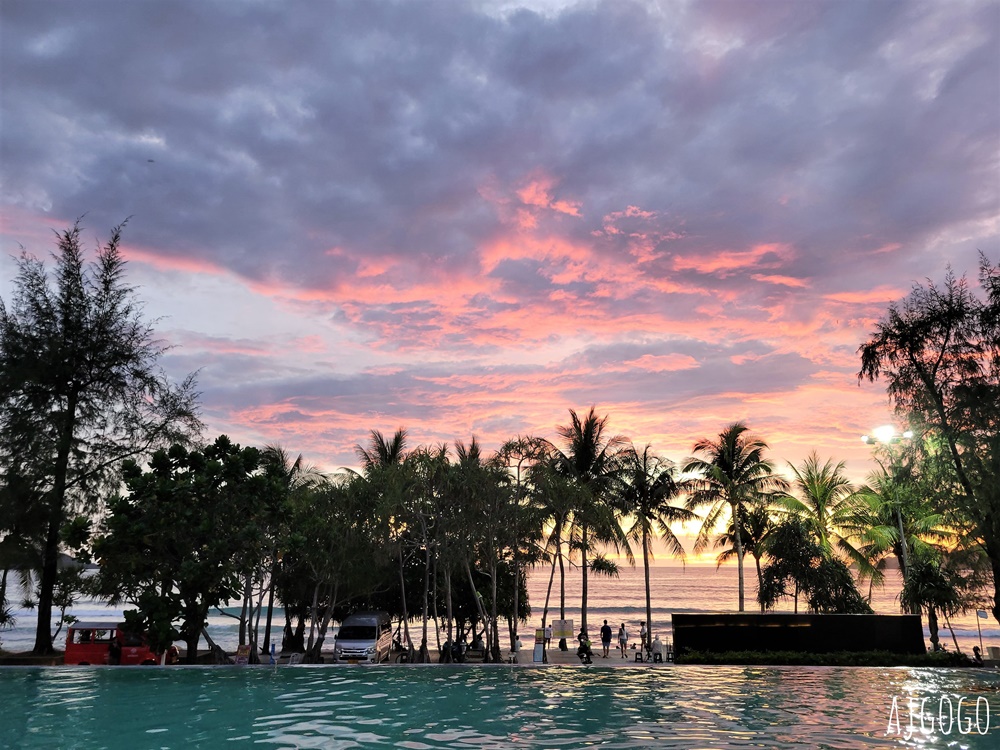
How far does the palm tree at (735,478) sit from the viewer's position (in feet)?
149

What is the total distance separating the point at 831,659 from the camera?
30.0m

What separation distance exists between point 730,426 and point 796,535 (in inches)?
382

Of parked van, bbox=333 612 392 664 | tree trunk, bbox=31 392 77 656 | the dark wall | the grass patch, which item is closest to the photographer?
the grass patch

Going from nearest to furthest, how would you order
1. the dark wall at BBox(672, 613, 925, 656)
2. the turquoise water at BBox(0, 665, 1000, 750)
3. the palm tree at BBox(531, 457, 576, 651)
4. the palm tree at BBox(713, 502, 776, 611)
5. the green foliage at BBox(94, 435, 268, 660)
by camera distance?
the turquoise water at BBox(0, 665, 1000, 750) < the green foliage at BBox(94, 435, 268, 660) < the dark wall at BBox(672, 613, 925, 656) < the palm tree at BBox(531, 457, 576, 651) < the palm tree at BBox(713, 502, 776, 611)

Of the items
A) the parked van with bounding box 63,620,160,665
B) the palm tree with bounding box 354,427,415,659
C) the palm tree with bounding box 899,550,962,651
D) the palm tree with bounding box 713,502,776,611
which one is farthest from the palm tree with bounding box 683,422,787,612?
the parked van with bounding box 63,620,160,665

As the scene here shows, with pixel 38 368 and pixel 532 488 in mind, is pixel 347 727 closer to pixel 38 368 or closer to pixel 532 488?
pixel 532 488

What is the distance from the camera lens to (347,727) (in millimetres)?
17375

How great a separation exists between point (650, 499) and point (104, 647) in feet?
97.8

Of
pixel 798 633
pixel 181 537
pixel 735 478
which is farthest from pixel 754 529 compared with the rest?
pixel 181 537

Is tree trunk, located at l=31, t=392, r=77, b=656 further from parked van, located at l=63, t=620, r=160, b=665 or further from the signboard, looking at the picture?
the signboard

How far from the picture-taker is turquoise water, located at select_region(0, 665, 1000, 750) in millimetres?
16078

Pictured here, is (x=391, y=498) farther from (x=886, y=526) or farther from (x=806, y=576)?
(x=886, y=526)

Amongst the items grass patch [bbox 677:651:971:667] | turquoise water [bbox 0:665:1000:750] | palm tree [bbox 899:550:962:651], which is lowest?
grass patch [bbox 677:651:971:667]

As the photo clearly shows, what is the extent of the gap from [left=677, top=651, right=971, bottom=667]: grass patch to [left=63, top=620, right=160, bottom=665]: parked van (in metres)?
22.6
